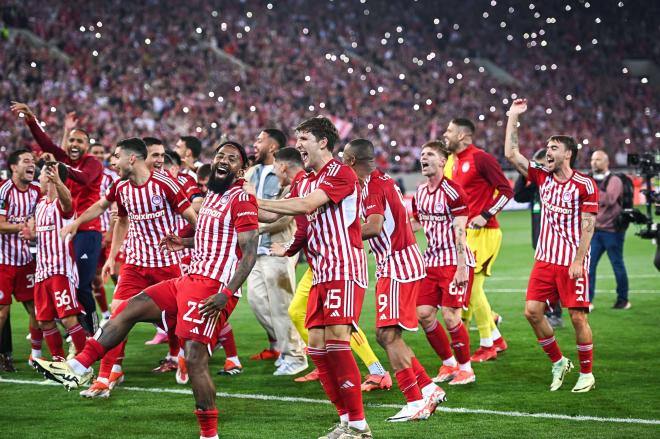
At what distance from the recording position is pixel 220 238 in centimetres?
657

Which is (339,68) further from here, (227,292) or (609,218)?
(227,292)

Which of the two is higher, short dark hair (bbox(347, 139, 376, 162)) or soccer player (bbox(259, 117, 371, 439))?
short dark hair (bbox(347, 139, 376, 162))

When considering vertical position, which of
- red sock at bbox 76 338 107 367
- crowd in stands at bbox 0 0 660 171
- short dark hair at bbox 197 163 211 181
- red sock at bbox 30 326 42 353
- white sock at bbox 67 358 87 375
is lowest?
red sock at bbox 30 326 42 353

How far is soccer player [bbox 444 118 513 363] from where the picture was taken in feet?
31.9

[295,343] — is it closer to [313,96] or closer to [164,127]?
[164,127]

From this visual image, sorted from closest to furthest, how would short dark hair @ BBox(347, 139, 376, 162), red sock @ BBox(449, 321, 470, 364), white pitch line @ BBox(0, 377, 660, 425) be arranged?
1. white pitch line @ BBox(0, 377, 660, 425)
2. short dark hair @ BBox(347, 139, 376, 162)
3. red sock @ BBox(449, 321, 470, 364)

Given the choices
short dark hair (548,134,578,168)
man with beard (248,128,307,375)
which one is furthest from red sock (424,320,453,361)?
short dark hair (548,134,578,168)

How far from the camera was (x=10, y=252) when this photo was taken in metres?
9.70

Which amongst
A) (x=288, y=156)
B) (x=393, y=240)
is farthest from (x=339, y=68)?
(x=393, y=240)

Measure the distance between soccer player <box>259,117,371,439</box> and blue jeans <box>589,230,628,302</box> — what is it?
24.9ft

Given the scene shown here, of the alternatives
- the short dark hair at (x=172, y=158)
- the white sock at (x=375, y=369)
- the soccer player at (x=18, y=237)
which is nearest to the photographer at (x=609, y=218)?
the short dark hair at (x=172, y=158)

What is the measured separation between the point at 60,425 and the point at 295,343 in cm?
278

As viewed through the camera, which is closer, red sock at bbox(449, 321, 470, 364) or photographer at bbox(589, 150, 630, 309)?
red sock at bbox(449, 321, 470, 364)

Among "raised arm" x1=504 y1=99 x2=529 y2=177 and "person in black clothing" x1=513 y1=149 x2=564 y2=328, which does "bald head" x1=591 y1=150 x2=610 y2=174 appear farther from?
"raised arm" x1=504 y1=99 x2=529 y2=177
